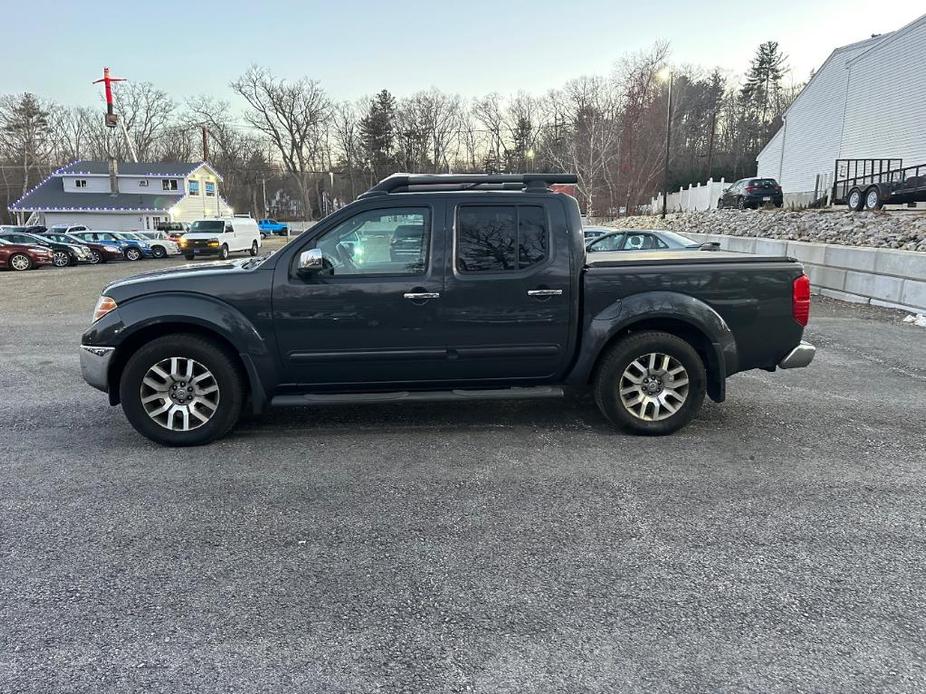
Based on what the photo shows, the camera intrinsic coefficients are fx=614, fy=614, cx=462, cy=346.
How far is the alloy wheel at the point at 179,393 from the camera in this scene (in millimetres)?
4621

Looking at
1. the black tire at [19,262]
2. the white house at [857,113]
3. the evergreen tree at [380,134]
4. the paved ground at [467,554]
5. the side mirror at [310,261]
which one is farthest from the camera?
the evergreen tree at [380,134]

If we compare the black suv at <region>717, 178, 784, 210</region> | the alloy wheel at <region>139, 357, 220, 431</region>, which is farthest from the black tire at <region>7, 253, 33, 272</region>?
the black suv at <region>717, 178, 784, 210</region>

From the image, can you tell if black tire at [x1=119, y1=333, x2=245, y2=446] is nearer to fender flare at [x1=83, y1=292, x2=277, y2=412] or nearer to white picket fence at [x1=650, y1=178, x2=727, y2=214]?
fender flare at [x1=83, y1=292, x2=277, y2=412]

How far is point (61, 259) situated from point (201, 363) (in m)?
27.3

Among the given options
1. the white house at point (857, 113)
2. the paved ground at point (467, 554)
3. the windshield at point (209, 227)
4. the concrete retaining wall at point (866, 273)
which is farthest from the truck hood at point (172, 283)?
the white house at point (857, 113)

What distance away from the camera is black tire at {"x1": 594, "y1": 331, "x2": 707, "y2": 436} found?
15.7 ft

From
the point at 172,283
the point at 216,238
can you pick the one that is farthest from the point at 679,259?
the point at 216,238

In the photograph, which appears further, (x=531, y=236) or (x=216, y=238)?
(x=216, y=238)

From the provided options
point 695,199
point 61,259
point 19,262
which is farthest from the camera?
point 695,199

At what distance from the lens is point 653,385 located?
15.9 ft

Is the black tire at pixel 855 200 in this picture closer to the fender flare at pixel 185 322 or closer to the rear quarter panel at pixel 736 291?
the rear quarter panel at pixel 736 291

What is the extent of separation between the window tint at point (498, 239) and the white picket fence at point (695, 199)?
134 feet

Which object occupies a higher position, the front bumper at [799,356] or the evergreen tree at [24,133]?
the evergreen tree at [24,133]

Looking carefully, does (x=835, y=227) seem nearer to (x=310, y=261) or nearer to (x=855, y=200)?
(x=855, y=200)
